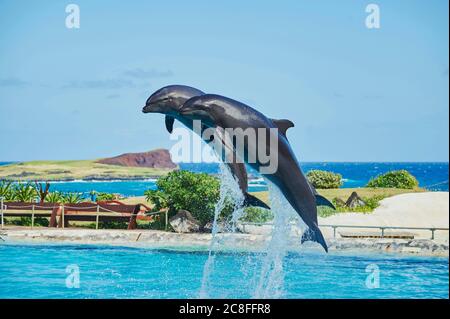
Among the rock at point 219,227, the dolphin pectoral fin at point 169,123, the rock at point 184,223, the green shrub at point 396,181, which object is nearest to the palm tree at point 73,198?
the rock at point 184,223

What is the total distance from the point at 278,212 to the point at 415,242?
708 cm

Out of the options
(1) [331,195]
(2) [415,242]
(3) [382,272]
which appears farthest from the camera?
Answer: (1) [331,195]

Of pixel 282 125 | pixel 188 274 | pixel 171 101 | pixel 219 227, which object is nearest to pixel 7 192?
pixel 219 227

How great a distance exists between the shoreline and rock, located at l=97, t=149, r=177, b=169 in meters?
35.5

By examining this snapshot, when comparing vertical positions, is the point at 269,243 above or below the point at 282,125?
below

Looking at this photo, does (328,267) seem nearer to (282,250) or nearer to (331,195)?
(282,250)

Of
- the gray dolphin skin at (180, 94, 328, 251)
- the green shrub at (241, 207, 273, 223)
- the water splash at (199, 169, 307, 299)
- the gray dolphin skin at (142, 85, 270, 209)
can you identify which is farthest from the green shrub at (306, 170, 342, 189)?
the gray dolphin skin at (180, 94, 328, 251)

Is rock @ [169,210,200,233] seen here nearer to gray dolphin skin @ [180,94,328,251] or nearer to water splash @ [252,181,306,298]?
water splash @ [252,181,306,298]

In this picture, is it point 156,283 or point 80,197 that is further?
point 80,197

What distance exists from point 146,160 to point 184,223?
38207 mm

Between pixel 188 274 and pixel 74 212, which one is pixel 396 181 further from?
pixel 188 274

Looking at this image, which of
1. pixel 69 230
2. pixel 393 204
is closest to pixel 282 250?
pixel 69 230

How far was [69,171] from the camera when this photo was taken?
42.5 metres
